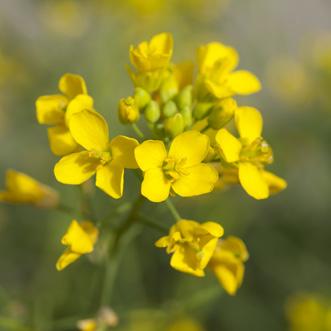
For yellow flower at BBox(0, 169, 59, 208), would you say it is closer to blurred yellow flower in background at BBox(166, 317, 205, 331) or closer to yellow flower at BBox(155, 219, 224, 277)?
yellow flower at BBox(155, 219, 224, 277)

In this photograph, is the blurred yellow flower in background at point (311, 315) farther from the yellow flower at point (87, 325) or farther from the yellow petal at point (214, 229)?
the yellow petal at point (214, 229)

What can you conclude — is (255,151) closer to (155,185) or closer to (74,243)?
(155,185)

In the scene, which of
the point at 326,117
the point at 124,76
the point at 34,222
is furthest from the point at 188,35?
the point at 34,222

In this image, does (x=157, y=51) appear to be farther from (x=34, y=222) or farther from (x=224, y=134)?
(x=34, y=222)

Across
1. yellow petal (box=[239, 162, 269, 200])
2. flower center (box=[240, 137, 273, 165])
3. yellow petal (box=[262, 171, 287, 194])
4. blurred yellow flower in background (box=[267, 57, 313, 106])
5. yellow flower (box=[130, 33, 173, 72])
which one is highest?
yellow flower (box=[130, 33, 173, 72])

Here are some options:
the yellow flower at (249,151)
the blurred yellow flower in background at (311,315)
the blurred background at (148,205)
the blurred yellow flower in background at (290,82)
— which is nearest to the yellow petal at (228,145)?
the yellow flower at (249,151)

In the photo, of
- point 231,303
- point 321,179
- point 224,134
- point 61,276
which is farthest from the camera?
point 321,179

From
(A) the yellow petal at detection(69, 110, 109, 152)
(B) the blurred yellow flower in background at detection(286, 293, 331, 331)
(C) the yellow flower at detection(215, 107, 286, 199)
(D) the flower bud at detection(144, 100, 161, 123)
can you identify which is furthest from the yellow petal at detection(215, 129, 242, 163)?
(B) the blurred yellow flower in background at detection(286, 293, 331, 331)
